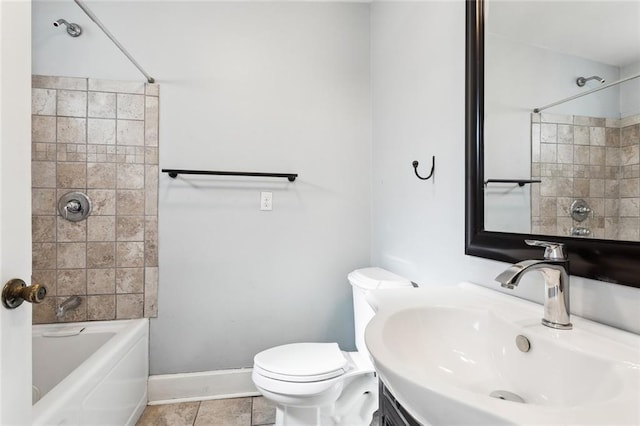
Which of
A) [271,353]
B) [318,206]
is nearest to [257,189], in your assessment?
[318,206]

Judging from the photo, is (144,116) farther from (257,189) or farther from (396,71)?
(396,71)

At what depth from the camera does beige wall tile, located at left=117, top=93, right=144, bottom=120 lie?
5.43 feet

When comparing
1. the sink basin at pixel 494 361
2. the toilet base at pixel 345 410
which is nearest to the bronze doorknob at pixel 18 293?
the sink basin at pixel 494 361

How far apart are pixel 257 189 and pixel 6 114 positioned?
116 cm

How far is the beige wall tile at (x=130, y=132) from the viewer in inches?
65.1

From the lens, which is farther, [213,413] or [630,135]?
[213,413]

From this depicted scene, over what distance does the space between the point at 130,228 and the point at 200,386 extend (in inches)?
39.4

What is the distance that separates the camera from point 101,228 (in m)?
1.64

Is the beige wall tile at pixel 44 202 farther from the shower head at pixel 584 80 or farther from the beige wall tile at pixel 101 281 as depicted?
the shower head at pixel 584 80

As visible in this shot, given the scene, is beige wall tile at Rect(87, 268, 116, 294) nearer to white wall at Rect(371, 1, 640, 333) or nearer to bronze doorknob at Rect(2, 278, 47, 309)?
bronze doorknob at Rect(2, 278, 47, 309)

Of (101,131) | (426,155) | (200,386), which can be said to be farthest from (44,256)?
(426,155)

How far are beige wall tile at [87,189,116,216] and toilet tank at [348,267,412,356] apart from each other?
140 centimetres

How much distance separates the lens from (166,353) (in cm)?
169

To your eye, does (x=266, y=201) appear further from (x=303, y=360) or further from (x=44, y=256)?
(x=44, y=256)
